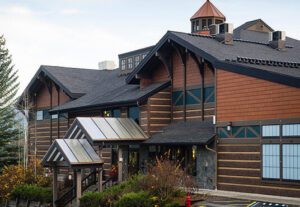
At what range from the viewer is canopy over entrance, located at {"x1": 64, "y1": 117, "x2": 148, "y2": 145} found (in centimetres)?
3200

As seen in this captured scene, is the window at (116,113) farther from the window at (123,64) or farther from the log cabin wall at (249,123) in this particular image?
the log cabin wall at (249,123)

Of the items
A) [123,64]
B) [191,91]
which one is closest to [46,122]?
[123,64]

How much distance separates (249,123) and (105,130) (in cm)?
965

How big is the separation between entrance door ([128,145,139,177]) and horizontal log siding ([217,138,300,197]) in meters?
8.20

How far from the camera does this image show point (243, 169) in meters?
28.0

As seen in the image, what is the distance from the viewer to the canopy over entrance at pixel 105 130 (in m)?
32.0

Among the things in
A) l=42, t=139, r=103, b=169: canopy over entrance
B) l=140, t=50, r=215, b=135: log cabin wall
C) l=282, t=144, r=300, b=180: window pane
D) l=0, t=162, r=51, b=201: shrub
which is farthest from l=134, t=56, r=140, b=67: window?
l=282, t=144, r=300, b=180: window pane

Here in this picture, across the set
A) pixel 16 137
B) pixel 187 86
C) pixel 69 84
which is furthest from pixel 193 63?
pixel 16 137

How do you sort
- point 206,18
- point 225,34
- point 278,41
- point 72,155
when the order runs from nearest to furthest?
point 72,155, point 225,34, point 278,41, point 206,18

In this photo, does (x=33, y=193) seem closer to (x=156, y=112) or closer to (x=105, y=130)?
(x=105, y=130)

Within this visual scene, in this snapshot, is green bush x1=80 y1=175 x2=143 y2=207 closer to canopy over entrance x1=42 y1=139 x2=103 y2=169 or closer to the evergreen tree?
canopy over entrance x1=42 y1=139 x2=103 y2=169

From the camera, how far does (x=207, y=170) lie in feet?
99.4

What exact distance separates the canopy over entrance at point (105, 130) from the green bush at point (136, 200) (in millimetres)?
7044

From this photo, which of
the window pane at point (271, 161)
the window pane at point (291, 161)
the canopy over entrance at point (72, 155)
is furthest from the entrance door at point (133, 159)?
the window pane at point (291, 161)
